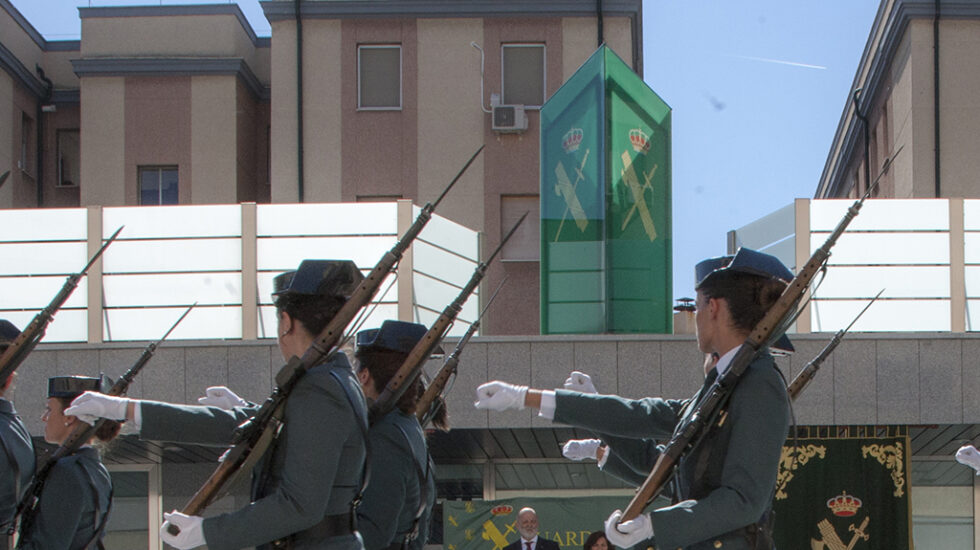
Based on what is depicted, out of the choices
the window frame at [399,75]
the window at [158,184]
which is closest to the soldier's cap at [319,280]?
the window frame at [399,75]

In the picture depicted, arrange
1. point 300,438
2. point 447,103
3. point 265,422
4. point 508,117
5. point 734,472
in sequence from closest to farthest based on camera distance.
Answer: point 734,472
point 300,438
point 265,422
point 508,117
point 447,103

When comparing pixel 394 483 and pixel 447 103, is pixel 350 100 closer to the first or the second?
pixel 447 103

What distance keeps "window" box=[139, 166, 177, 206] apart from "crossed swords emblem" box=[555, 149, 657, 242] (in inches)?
398

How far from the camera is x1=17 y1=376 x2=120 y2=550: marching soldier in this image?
586 cm

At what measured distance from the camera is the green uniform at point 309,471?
165 inches

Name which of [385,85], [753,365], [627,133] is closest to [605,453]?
[753,365]

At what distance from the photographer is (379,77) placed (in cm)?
2144

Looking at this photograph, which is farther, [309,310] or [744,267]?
[309,310]

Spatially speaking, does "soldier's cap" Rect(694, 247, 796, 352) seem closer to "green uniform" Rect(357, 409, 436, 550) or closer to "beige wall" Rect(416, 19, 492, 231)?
"green uniform" Rect(357, 409, 436, 550)

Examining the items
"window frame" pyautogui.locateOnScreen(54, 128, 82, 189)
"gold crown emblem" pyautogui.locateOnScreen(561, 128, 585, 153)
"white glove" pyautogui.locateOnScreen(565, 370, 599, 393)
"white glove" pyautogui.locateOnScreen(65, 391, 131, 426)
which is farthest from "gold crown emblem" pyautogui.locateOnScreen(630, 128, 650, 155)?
"window frame" pyautogui.locateOnScreen(54, 128, 82, 189)

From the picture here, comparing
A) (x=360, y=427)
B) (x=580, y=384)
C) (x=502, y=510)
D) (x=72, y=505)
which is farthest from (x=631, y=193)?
(x=360, y=427)

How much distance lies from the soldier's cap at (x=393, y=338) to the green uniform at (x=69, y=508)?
128 centimetres

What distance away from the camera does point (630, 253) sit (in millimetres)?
13766

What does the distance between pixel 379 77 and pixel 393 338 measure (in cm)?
1580
